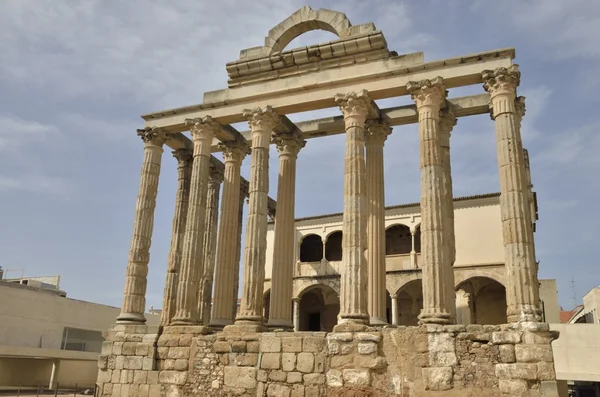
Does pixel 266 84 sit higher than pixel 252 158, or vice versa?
pixel 266 84

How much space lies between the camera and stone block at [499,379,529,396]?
12.7m

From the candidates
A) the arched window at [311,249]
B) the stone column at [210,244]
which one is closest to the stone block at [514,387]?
the stone column at [210,244]

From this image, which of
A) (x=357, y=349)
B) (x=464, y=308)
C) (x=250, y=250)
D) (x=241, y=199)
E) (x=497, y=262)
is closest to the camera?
(x=357, y=349)

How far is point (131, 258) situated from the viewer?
62.6 ft

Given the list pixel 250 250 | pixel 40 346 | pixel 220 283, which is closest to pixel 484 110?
pixel 250 250

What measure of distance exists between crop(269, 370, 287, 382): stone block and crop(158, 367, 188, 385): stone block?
9.94 ft

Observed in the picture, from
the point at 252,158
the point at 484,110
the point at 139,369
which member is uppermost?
the point at 484,110

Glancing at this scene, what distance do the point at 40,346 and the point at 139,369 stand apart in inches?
745

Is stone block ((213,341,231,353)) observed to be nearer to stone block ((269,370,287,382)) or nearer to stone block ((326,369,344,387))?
stone block ((269,370,287,382))

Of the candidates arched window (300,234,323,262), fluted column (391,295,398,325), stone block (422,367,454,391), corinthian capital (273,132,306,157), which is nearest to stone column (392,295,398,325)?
fluted column (391,295,398,325)

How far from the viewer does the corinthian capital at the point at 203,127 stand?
762 inches

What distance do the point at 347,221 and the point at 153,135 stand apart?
8.59 m

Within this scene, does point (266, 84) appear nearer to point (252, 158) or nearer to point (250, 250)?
point (252, 158)

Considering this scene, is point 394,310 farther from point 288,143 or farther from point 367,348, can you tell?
point 367,348
